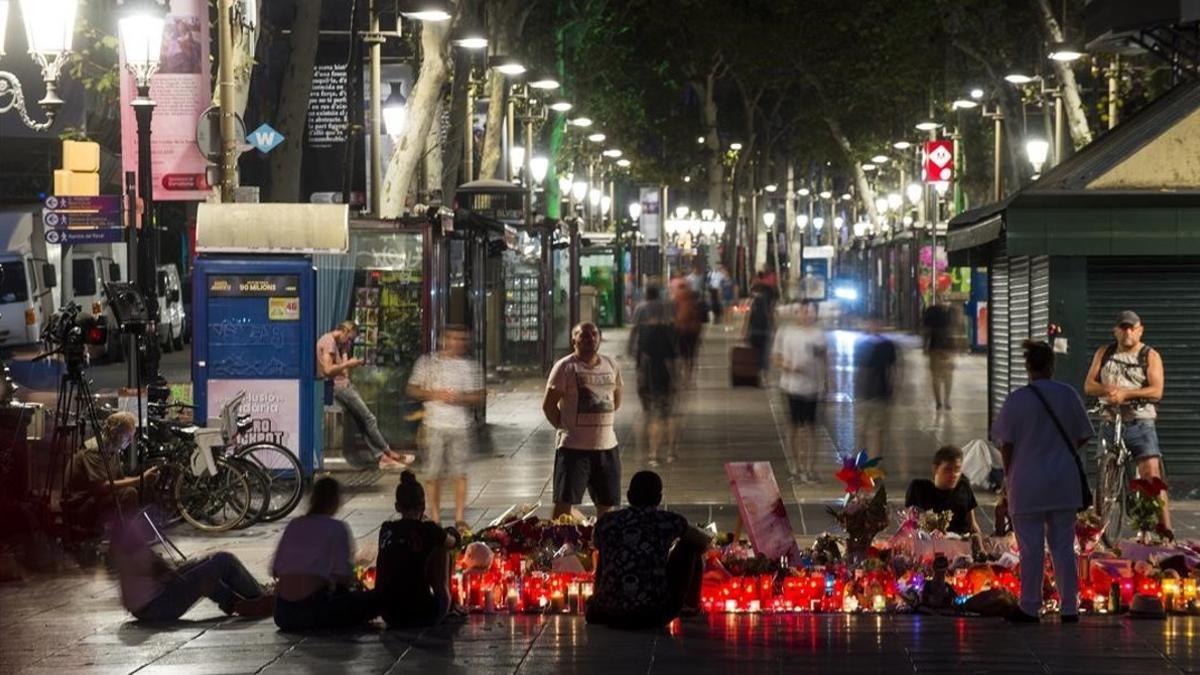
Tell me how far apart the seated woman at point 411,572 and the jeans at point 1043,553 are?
3318mm

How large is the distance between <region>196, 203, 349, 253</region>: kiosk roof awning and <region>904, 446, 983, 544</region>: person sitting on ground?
28.6ft

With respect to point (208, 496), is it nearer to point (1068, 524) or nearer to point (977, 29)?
point (1068, 524)

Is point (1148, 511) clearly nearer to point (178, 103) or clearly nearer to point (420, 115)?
point (178, 103)

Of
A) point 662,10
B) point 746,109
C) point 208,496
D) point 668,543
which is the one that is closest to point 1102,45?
point 208,496

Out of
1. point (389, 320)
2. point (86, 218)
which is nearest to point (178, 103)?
point (389, 320)

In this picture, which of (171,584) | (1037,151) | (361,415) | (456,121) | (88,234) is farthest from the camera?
(1037,151)

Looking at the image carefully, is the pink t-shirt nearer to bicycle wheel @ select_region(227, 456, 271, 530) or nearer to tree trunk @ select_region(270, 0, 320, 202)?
bicycle wheel @ select_region(227, 456, 271, 530)

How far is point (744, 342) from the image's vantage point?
35469mm

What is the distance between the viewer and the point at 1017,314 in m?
21.8

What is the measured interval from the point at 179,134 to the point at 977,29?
27.9 m

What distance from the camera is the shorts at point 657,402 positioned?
76.1ft

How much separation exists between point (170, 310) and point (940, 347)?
27.1 m

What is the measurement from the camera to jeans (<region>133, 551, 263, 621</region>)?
1274 centimetres

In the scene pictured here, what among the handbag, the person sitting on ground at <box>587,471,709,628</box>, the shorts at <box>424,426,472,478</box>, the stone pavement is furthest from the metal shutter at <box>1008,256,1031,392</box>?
the person sitting on ground at <box>587,471,709,628</box>
